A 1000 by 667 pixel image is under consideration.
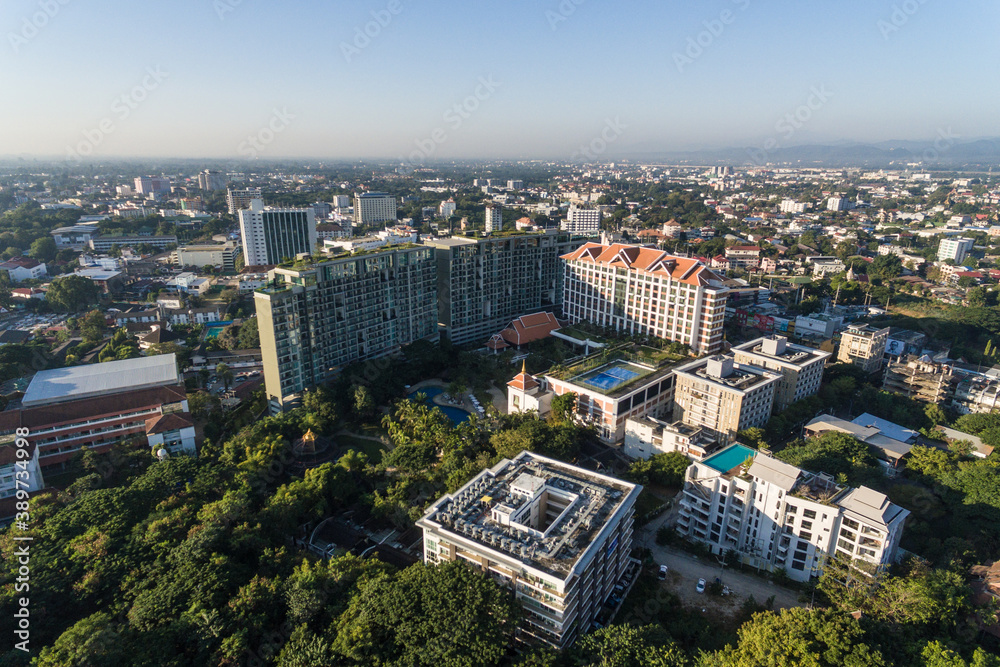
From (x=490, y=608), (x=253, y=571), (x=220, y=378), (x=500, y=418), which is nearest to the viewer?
(x=490, y=608)

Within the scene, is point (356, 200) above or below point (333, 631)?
above

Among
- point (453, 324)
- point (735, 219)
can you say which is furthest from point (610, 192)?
point (453, 324)

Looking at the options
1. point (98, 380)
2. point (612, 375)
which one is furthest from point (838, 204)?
point (98, 380)

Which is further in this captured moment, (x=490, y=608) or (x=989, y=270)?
(x=989, y=270)

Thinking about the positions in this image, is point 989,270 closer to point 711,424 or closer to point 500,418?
point 711,424

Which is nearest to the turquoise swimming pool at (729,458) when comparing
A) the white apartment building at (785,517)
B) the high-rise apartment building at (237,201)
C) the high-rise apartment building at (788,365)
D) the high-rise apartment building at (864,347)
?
the white apartment building at (785,517)

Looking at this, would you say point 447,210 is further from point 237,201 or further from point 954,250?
point 954,250

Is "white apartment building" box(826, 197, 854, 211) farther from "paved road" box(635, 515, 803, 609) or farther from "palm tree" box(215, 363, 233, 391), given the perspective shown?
"palm tree" box(215, 363, 233, 391)

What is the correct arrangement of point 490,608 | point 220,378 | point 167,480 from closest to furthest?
point 490,608
point 167,480
point 220,378
